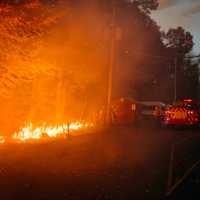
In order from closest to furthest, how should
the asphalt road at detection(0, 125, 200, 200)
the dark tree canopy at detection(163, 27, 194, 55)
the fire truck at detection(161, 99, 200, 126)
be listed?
the asphalt road at detection(0, 125, 200, 200)
the fire truck at detection(161, 99, 200, 126)
the dark tree canopy at detection(163, 27, 194, 55)

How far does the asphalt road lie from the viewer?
930cm

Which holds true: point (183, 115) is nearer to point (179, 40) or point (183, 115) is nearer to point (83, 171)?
point (83, 171)

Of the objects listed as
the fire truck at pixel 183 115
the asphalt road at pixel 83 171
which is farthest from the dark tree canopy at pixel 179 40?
the asphalt road at pixel 83 171

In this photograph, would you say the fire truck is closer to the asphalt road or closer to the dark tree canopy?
the asphalt road

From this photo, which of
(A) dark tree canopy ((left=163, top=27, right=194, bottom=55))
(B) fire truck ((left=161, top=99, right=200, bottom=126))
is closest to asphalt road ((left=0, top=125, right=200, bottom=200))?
(B) fire truck ((left=161, top=99, right=200, bottom=126))

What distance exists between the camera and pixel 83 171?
12141 millimetres

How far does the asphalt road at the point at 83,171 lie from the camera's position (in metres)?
9.30

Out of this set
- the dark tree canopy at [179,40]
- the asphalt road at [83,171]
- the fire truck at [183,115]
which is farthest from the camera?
the dark tree canopy at [179,40]

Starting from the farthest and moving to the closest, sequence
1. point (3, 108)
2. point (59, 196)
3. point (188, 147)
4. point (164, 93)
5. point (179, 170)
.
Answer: point (164, 93)
point (3, 108)
point (188, 147)
point (179, 170)
point (59, 196)

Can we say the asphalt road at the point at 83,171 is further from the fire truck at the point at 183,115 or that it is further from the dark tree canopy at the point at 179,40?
the dark tree canopy at the point at 179,40

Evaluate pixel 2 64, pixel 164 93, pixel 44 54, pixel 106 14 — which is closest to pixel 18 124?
pixel 44 54

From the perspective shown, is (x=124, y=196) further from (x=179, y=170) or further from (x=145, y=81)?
(x=145, y=81)

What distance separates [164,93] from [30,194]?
2837 inches

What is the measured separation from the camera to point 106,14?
135 ft
